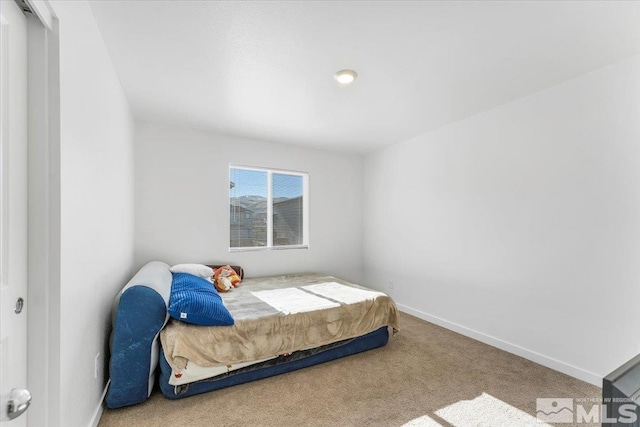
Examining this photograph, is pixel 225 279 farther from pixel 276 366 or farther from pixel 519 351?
pixel 519 351

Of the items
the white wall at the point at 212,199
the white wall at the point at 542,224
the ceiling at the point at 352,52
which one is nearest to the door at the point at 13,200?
the ceiling at the point at 352,52

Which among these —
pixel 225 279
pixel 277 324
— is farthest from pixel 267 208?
pixel 277 324

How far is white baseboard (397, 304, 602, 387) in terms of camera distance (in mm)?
2229

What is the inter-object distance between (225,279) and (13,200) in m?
2.32

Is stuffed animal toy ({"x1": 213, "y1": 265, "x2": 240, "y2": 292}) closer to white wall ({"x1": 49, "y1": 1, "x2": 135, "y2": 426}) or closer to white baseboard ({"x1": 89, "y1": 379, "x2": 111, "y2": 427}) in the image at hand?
white wall ({"x1": 49, "y1": 1, "x2": 135, "y2": 426})

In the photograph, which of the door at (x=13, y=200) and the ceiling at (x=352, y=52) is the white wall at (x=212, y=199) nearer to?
the ceiling at (x=352, y=52)

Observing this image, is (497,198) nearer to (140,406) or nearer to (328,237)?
(328,237)

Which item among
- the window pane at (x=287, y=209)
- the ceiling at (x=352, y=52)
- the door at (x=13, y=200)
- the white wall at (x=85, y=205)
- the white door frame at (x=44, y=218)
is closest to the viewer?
the door at (x=13, y=200)

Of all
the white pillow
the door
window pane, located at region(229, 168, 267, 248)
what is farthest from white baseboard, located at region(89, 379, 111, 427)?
window pane, located at region(229, 168, 267, 248)

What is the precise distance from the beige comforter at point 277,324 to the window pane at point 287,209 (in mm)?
996

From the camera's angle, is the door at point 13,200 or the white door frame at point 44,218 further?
the white door frame at point 44,218

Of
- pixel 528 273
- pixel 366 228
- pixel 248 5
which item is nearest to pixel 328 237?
pixel 366 228

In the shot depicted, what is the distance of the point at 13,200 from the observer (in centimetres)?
103

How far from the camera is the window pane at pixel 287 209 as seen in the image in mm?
4242
